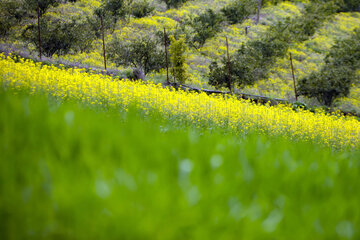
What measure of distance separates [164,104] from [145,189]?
652 cm

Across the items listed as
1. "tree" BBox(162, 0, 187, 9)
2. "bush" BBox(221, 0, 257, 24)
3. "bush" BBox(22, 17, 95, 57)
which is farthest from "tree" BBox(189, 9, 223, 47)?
"bush" BBox(22, 17, 95, 57)

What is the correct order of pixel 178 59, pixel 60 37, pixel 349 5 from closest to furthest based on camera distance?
pixel 178 59
pixel 60 37
pixel 349 5

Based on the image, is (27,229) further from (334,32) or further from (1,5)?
(334,32)

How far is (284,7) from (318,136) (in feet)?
186

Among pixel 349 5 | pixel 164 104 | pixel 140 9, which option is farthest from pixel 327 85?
pixel 349 5

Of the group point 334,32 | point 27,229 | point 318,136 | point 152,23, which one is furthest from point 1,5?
point 334,32

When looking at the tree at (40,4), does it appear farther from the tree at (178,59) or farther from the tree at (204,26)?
the tree at (178,59)

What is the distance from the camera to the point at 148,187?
848 mm

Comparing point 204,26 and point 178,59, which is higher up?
point 178,59

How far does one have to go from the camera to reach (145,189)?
33.0 inches

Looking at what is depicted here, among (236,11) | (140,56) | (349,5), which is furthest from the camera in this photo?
(349,5)

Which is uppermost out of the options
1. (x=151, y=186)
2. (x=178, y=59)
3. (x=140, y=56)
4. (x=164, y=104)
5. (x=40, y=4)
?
(x=151, y=186)

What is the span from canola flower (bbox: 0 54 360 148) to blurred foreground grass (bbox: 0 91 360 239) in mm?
4294

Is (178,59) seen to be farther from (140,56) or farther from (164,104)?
(164,104)
